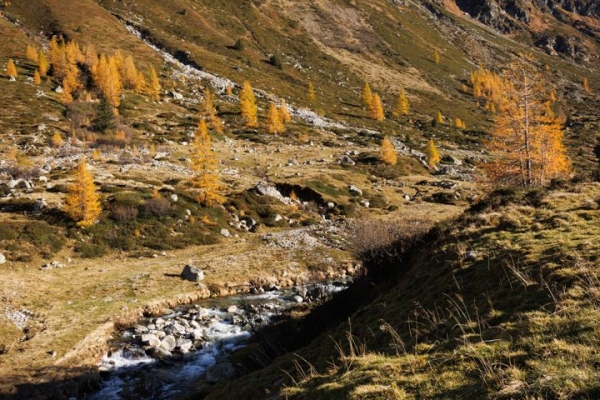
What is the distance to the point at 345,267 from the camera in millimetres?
34562

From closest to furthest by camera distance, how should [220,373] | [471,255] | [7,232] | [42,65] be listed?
[471,255] < [220,373] < [7,232] < [42,65]

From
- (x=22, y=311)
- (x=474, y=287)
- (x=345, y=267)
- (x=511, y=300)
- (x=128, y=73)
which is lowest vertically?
(x=128, y=73)

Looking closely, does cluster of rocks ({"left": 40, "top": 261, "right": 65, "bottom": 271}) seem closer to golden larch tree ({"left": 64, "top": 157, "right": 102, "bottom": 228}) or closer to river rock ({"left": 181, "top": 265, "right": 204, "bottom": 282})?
golden larch tree ({"left": 64, "top": 157, "right": 102, "bottom": 228})

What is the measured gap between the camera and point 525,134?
1330 inches

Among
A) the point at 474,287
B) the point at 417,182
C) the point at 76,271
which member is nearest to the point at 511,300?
the point at 474,287

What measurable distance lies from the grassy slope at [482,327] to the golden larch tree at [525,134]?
20.2 meters

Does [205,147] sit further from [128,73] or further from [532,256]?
[128,73]

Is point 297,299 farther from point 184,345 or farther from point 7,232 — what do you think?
point 7,232

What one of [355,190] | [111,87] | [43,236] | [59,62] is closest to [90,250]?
[43,236]

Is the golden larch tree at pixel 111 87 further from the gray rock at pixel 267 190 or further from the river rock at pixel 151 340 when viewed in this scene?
the river rock at pixel 151 340

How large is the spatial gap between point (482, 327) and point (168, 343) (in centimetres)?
1722

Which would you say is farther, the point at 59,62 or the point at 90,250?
the point at 59,62

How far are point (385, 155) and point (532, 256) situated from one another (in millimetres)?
68175

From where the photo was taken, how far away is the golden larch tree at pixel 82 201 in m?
36.6
